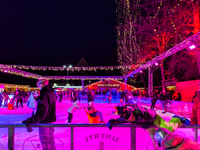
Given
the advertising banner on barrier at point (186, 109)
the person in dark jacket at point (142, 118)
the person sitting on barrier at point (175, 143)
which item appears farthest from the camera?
the advertising banner on barrier at point (186, 109)

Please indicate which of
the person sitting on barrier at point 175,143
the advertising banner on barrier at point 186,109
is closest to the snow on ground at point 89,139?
the person sitting on barrier at point 175,143

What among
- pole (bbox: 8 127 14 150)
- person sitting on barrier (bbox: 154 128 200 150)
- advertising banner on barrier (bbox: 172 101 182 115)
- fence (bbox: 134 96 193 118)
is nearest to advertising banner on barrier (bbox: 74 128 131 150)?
person sitting on barrier (bbox: 154 128 200 150)

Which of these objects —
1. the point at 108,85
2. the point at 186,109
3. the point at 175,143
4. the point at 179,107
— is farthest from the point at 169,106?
the point at 108,85

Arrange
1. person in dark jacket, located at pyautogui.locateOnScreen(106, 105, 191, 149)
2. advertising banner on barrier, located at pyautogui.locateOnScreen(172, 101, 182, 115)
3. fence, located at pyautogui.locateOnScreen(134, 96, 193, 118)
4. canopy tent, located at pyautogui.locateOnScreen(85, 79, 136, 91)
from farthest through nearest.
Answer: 1. canopy tent, located at pyautogui.locateOnScreen(85, 79, 136, 91)
2. advertising banner on barrier, located at pyautogui.locateOnScreen(172, 101, 182, 115)
3. fence, located at pyautogui.locateOnScreen(134, 96, 193, 118)
4. person in dark jacket, located at pyautogui.locateOnScreen(106, 105, 191, 149)

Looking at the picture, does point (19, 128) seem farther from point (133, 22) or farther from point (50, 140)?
point (133, 22)

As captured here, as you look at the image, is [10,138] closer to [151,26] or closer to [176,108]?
[176,108]

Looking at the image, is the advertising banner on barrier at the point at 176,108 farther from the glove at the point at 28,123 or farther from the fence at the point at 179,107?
the glove at the point at 28,123

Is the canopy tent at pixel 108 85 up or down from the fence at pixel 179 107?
up

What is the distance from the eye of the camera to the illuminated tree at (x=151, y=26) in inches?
448

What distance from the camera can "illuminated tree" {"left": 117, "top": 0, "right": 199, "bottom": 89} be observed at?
11.4 meters

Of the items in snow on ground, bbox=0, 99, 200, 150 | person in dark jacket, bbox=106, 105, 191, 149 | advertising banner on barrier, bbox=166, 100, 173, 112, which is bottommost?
advertising banner on barrier, bbox=166, 100, 173, 112

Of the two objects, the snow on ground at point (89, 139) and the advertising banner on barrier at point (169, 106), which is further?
the advertising banner on barrier at point (169, 106)

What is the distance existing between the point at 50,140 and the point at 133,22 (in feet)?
38.7

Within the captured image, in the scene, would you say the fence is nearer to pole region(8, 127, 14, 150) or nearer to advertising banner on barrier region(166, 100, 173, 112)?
advertising banner on barrier region(166, 100, 173, 112)
